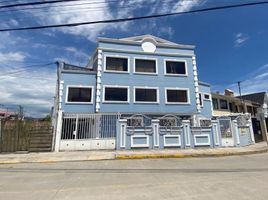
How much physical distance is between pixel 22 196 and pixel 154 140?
35.9ft

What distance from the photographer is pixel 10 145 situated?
47.8ft

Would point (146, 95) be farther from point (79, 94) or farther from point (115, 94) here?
point (79, 94)

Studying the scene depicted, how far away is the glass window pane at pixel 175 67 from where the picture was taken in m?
22.0

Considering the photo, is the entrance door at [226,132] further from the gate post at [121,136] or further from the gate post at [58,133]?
the gate post at [58,133]

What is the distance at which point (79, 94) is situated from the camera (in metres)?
19.3

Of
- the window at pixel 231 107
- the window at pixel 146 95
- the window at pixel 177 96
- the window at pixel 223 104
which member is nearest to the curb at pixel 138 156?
the window at pixel 146 95

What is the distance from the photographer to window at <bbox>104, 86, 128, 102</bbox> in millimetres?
19656

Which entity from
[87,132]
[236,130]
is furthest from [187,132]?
[87,132]

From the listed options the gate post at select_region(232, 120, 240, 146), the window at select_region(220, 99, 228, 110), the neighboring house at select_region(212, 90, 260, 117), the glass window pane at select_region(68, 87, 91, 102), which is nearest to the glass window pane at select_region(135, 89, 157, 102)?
the glass window pane at select_region(68, 87, 91, 102)

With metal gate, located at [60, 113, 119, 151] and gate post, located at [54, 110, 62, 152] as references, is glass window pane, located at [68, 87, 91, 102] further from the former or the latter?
gate post, located at [54, 110, 62, 152]

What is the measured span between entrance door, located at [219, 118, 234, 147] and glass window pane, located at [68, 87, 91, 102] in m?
11.4

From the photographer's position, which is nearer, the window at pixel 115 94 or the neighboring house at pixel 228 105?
the window at pixel 115 94

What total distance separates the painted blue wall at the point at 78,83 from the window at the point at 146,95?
4096 millimetres

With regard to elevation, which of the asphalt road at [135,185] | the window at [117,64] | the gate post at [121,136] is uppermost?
the window at [117,64]
